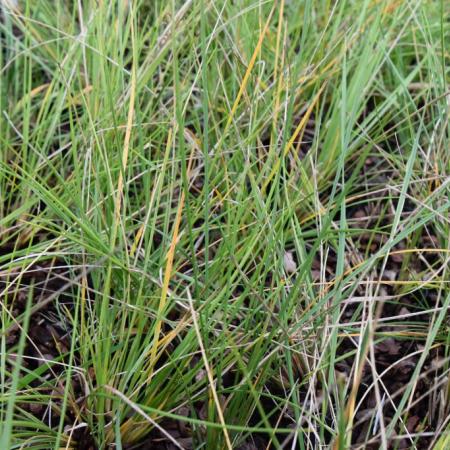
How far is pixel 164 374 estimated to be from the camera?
3.92 feet

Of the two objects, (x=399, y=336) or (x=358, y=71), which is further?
(x=358, y=71)

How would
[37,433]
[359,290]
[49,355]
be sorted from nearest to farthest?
[37,433] < [49,355] < [359,290]

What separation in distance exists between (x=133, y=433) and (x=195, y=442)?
11 cm

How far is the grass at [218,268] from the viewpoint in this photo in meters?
1.17

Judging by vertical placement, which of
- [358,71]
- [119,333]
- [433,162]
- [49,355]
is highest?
[358,71]

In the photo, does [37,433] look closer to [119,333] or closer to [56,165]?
[119,333]

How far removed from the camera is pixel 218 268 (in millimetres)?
1276

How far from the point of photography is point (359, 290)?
5.01 feet

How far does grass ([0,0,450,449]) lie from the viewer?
3.83 ft

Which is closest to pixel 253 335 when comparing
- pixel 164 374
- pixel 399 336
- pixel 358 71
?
pixel 164 374

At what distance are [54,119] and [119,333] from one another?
23.9 inches

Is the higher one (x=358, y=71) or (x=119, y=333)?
(x=358, y=71)

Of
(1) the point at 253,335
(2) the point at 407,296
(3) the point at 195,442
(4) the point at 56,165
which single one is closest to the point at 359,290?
(2) the point at 407,296

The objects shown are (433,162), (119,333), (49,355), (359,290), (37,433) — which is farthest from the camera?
(433,162)
